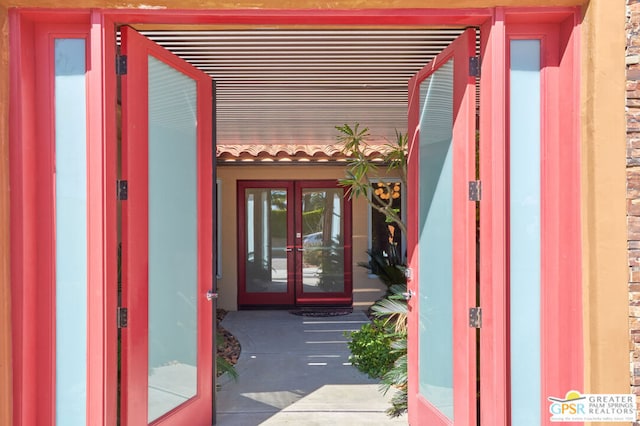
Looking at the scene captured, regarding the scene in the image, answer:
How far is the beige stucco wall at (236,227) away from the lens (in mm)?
8117

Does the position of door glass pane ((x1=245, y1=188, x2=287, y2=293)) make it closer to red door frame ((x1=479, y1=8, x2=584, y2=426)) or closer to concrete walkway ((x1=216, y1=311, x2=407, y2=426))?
concrete walkway ((x1=216, y1=311, x2=407, y2=426))

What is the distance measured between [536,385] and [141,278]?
2.58 meters

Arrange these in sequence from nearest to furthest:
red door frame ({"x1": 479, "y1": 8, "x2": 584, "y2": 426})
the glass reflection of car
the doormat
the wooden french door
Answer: red door frame ({"x1": 479, "y1": 8, "x2": 584, "y2": 426}), the doormat, the wooden french door, the glass reflection of car

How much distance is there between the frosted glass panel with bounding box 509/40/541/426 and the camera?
258 cm

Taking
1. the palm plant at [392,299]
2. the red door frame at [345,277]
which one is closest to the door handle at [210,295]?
the palm plant at [392,299]

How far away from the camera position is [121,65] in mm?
2650

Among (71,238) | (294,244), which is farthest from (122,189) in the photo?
(294,244)

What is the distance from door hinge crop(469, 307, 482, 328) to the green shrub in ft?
7.20

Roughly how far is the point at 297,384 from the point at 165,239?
241 cm

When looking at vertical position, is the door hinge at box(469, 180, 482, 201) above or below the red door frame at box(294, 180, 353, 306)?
above

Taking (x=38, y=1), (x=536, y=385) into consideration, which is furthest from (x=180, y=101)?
(x=536, y=385)

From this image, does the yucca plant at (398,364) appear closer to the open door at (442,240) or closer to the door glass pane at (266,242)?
the open door at (442,240)

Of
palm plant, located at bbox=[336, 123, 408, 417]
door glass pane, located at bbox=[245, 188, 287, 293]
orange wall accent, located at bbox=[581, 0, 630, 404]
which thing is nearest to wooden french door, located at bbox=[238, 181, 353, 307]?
door glass pane, located at bbox=[245, 188, 287, 293]

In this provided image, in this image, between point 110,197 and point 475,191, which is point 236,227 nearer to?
point 110,197
